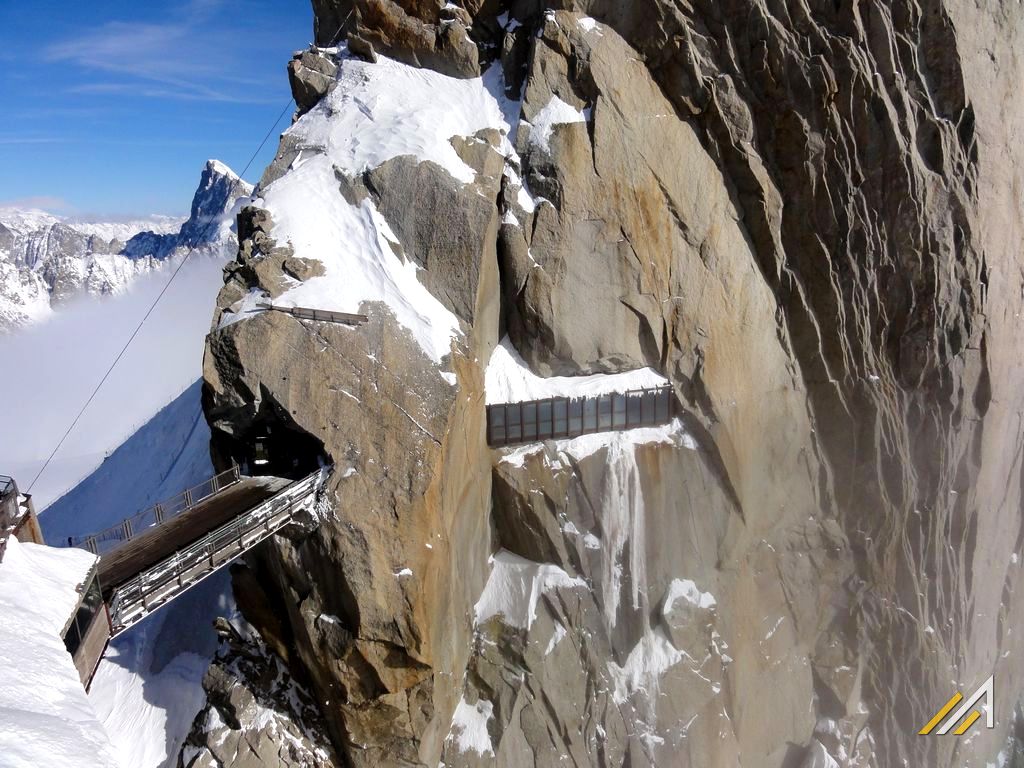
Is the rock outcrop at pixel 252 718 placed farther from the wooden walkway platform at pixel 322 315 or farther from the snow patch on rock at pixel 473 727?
the wooden walkway platform at pixel 322 315

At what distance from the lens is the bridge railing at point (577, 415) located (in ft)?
73.4

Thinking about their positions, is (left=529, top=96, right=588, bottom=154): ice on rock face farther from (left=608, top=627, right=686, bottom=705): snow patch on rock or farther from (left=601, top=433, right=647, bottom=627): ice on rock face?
(left=608, top=627, right=686, bottom=705): snow patch on rock

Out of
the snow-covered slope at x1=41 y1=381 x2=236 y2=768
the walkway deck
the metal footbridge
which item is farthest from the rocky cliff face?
the snow-covered slope at x1=41 y1=381 x2=236 y2=768

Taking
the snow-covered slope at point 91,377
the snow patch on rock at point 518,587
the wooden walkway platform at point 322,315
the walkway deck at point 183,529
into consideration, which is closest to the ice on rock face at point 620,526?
the snow patch on rock at point 518,587

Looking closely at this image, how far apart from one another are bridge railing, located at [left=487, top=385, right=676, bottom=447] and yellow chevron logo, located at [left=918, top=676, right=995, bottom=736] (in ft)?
59.0

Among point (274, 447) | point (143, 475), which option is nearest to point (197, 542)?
point (274, 447)

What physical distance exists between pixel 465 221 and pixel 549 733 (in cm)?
1698

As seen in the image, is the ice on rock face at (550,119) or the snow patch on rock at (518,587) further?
the ice on rock face at (550,119)

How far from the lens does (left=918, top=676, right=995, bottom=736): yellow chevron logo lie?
2750cm

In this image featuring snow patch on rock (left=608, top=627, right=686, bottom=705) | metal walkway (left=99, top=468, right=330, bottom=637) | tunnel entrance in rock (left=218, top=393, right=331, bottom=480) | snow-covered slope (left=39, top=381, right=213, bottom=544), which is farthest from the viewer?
snow-covered slope (left=39, top=381, right=213, bottom=544)

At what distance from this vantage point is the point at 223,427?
19.1m

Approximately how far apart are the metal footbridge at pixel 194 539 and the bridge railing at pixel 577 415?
637 centimetres

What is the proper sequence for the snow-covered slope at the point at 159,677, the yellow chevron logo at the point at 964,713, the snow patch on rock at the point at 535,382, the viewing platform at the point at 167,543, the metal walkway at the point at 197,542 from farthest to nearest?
the yellow chevron logo at the point at 964,713 → the snow patch on rock at the point at 535,382 → the snow-covered slope at the point at 159,677 → the metal walkway at the point at 197,542 → the viewing platform at the point at 167,543

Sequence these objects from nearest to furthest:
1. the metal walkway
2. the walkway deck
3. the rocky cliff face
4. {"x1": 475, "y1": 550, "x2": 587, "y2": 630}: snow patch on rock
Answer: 1. the metal walkway
2. the walkway deck
3. the rocky cliff face
4. {"x1": 475, "y1": 550, "x2": 587, "y2": 630}: snow patch on rock
